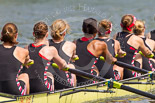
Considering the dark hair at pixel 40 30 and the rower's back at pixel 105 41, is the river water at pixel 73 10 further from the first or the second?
the dark hair at pixel 40 30

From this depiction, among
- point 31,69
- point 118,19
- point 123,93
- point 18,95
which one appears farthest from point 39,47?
point 118,19

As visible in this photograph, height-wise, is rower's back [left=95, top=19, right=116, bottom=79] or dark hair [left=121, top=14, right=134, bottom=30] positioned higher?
dark hair [left=121, top=14, right=134, bottom=30]

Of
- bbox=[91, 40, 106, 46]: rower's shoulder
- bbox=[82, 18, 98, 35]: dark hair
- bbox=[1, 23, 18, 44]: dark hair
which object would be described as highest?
bbox=[82, 18, 98, 35]: dark hair

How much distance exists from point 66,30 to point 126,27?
6.63 feet

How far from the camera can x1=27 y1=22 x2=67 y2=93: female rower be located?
7512mm

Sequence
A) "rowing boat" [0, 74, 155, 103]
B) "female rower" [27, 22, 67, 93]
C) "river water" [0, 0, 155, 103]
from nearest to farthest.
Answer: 1. "rowing boat" [0, 74, 155, 103]
2. "female rower" [27, 22, 67, 93]
3. "river water" [0, 0, 155, 103]

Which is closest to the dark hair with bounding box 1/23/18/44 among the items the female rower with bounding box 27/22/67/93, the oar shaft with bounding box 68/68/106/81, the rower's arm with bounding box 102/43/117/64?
the female rower with bounding box 27/22/67/93

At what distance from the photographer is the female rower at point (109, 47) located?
350 inches

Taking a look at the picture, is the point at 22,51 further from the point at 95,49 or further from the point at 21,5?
the point at 21,5

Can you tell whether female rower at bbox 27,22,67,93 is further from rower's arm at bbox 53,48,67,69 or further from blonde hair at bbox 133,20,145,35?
blonde hair at bbox 133,20,145,35

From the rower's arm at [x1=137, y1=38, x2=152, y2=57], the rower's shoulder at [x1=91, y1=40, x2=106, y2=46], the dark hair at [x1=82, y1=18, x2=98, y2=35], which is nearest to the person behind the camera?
the dark hair at [x1=82, y1=18, x2=98, y2=35]

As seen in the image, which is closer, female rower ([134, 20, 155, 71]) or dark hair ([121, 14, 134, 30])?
dark hair ([121, 14, 134, 30])

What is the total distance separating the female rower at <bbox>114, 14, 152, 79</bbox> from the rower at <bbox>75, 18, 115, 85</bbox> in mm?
1062

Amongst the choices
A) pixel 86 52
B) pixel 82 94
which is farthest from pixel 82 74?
pixel 86 52
